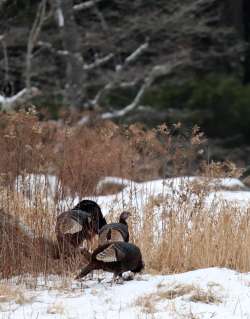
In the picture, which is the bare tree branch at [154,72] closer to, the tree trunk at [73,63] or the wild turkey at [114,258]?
the tree trunk at [73,63]

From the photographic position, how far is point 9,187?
6777 mm

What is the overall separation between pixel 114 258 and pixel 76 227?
61 cm

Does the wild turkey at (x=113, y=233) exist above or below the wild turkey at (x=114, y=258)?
above

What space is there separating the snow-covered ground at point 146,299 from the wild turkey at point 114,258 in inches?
5.0

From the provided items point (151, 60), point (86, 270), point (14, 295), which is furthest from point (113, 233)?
point (151, 60)

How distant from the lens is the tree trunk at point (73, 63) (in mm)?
15758

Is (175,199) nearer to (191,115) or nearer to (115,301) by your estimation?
(115,301)

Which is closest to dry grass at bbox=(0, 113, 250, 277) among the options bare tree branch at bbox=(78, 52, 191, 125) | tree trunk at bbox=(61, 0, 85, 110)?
tree trunk at bbox=(61, 0, 85, 110)

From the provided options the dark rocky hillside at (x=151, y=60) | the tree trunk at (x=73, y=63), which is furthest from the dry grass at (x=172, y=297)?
the tree trunk at (x=73, y=63)

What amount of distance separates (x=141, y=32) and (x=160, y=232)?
10.8m

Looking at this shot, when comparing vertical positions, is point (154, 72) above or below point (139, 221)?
above

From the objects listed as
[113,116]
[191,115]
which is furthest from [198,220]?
[191,115]

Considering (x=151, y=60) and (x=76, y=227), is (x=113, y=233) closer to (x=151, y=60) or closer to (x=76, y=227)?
(x=76, y=227)

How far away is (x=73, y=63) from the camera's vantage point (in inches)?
635
